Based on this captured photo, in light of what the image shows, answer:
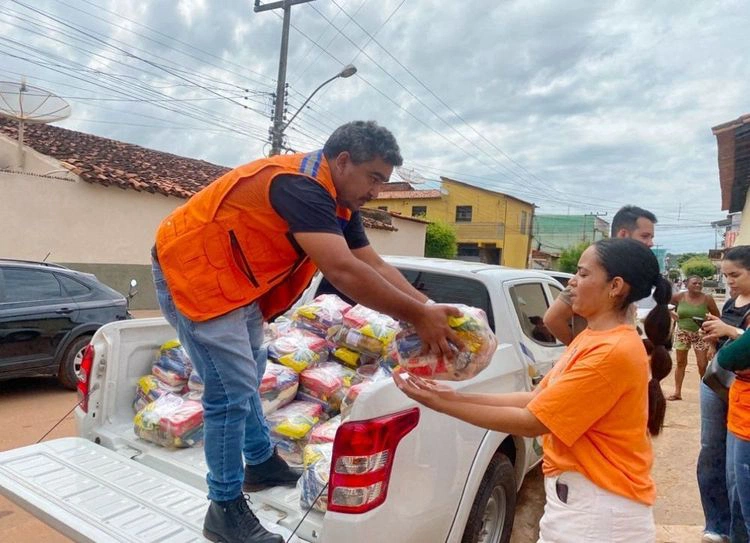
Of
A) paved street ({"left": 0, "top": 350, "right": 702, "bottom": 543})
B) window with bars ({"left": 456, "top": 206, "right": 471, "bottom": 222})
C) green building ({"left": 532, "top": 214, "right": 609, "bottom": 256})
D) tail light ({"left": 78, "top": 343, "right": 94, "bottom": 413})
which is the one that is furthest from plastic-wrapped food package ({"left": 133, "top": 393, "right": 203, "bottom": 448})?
green building ({"left": 532, "top": 214, "right": 609, "bottom": 256})

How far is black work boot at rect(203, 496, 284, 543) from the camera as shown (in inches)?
74.4

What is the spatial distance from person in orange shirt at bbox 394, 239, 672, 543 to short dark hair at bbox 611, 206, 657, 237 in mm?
1006

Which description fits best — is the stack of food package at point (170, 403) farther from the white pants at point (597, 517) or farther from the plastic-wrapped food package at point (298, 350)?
the white pants at point (597, 517)

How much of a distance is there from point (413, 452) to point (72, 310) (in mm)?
5589

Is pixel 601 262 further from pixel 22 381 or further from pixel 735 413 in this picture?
pixel 22 381

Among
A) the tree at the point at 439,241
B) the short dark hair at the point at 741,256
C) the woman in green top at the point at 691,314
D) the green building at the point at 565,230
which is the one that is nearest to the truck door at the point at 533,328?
the short dark hair at the point at 741,256

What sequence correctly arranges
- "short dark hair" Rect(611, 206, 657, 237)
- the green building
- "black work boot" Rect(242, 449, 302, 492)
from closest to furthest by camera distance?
"black work boot" Rect(242, 449, 302, 492)
"short dark hair" Rect(611, 206, 657, 237)
the green building

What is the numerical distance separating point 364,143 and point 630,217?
4.88 ft

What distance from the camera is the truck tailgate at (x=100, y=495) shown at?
1957 mm

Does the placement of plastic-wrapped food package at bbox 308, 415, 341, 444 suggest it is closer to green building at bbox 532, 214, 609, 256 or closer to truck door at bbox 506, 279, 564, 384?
truck door at bbox 506, 279, 564, 384

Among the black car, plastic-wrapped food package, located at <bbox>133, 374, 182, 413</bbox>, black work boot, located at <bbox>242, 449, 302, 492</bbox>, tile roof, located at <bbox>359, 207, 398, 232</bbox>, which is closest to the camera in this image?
black work boot, located at <bbox>242, 449, 302, 492</bbox>

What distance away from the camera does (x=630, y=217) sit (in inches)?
104

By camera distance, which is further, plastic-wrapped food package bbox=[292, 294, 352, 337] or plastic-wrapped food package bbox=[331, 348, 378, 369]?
plastic-wrapped food package bbox=[292, 294, 352, 337]

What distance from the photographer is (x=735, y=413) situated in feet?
9.12
